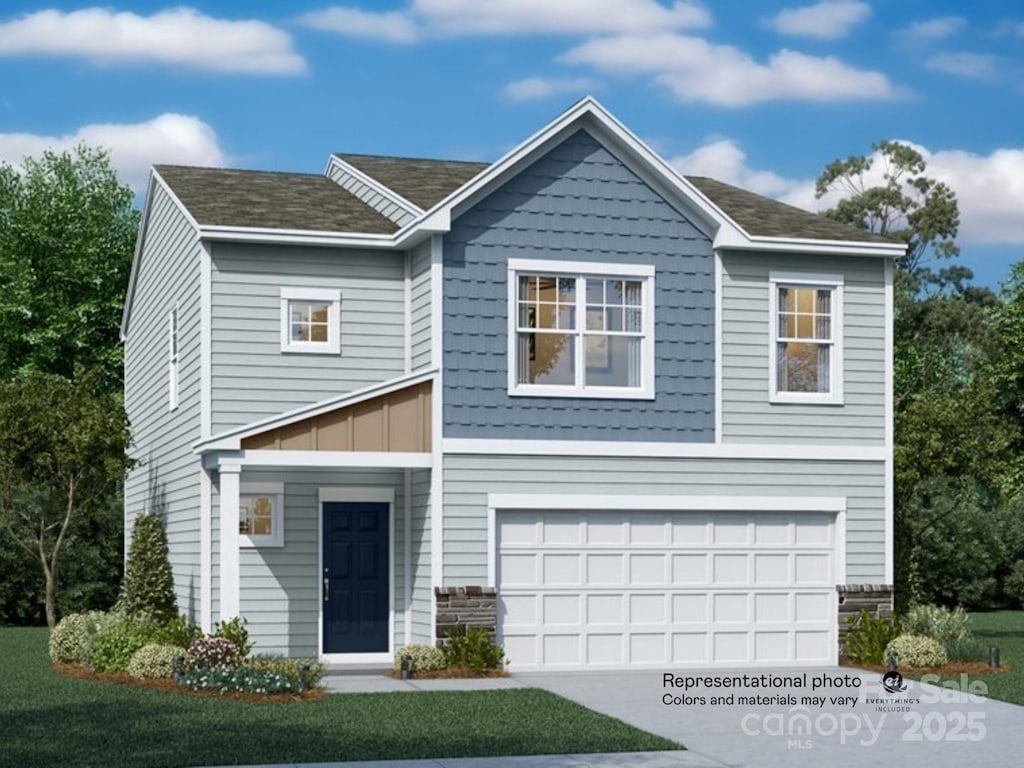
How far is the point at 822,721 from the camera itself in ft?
55.9

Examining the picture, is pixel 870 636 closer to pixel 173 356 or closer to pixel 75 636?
pixel 75 636

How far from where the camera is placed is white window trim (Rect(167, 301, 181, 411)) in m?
24.8

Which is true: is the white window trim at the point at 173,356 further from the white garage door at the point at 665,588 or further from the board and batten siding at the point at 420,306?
the white garage door at the point at 665,588

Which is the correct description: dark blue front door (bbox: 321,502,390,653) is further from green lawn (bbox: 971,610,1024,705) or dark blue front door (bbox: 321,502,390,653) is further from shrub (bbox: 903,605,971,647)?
green lawn (bbox: 971,610,1024,705)

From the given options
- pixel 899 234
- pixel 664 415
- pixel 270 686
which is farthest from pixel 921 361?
pixel 270 686

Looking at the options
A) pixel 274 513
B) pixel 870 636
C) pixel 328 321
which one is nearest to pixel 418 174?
pixel 328 321

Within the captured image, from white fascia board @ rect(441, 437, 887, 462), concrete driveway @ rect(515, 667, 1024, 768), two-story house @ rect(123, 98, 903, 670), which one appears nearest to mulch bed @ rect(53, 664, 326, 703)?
two-story house @ rect(123, 98, 903, 670)

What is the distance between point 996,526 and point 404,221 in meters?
22.5

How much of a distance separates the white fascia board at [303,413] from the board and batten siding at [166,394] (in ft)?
6.44

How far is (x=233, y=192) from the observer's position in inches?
991

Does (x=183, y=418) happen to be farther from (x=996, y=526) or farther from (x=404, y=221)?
(x=996, y=526)

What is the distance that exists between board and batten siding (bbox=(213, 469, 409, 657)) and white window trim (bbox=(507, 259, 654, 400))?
2.39 metres

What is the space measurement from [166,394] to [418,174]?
5.30m

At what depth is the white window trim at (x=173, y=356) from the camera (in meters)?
24.8
